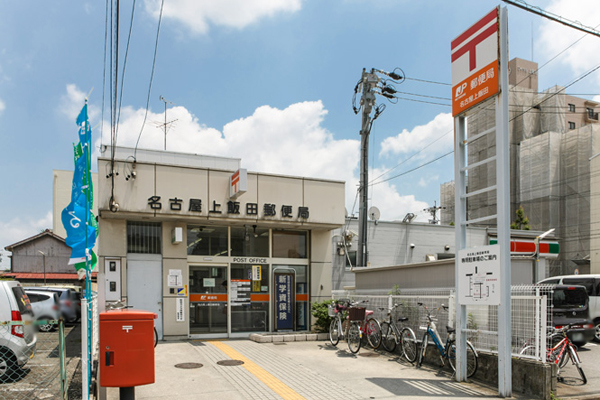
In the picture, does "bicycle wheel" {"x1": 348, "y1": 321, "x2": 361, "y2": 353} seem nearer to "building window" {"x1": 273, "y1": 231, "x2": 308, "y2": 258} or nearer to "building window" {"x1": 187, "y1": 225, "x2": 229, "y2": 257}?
"building window" {"x1": 273, "y1": 231, "x2": 308, "y2": 258}

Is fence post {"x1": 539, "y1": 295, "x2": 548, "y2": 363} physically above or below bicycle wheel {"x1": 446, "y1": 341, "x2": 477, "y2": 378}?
above

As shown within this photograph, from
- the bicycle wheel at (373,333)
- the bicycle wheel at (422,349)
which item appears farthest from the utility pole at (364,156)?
the bicycle wheel at (422,349)

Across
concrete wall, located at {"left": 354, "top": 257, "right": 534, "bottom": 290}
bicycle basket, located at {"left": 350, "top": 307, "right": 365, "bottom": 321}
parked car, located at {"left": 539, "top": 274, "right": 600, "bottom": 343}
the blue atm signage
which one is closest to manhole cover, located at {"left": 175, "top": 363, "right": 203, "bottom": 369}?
bicycle basket, located at {"left": 350, "top": 307, "right": 365, "bottom": 321}

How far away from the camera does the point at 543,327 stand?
8.00 m

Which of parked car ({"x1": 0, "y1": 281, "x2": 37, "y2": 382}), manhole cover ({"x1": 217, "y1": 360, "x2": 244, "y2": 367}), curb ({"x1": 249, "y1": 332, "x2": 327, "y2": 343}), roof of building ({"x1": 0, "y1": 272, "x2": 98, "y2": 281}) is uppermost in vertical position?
parked car ({"x1": 0, "y1": 281, "x2": 37, "y2": 382})

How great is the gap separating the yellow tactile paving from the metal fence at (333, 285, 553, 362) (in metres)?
3.38

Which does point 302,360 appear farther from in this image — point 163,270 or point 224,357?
point 163,270

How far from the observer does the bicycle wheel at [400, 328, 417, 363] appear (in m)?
10.4

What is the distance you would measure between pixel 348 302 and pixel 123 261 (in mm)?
5988

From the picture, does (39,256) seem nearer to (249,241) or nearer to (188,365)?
(249,241)

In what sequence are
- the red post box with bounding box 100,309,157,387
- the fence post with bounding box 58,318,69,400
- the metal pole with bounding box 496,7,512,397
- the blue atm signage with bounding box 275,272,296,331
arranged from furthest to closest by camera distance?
the blue atm signage with bounding box 275,272,296,331
the metal pole with bounding box 496,7,512,397
the red post box with bounding box 100,309,157,387
the fence post with bounding box 58,318,69,400

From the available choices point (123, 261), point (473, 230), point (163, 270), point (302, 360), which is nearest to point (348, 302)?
point (302, 360)

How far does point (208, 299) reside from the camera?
46.2ft

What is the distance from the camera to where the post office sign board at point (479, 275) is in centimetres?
814
